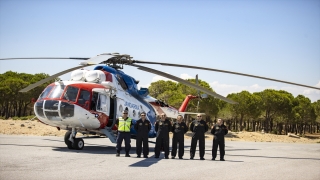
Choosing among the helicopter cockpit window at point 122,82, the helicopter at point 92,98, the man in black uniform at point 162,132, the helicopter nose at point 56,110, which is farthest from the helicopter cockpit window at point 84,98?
the man in black uniform at point 162,132

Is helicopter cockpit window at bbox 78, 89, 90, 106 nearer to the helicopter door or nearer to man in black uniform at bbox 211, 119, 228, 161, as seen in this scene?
the helicopter door

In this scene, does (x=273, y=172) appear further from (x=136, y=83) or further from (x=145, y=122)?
(x=136, y=83)

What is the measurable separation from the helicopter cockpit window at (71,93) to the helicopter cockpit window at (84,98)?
8.5 inches

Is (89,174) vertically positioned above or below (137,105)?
below

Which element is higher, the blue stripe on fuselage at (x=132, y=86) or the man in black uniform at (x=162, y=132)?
the blue stripe on fuselage at (x=132, y=86)

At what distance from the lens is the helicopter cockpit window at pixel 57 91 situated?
44.4ft

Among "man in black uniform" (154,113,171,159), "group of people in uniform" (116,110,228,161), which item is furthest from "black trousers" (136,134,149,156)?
"man in black uniform" (154,113,171,159)

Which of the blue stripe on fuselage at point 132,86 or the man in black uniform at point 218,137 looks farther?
the blue stripe on fuselage at point 132,86

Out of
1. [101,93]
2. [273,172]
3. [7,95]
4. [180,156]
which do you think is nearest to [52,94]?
[101,93]

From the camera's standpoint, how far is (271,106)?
2559 inches

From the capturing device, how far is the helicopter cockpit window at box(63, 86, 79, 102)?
13.6 meters

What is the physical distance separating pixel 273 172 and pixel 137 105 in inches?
350

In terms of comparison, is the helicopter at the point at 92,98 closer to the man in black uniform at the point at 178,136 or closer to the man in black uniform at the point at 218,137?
the man in black uniform at the point at 218,137

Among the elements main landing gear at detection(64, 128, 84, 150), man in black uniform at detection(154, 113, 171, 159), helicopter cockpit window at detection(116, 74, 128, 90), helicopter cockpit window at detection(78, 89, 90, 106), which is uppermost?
helicopter cockpit window at detection(116, 74, 128, 90)
